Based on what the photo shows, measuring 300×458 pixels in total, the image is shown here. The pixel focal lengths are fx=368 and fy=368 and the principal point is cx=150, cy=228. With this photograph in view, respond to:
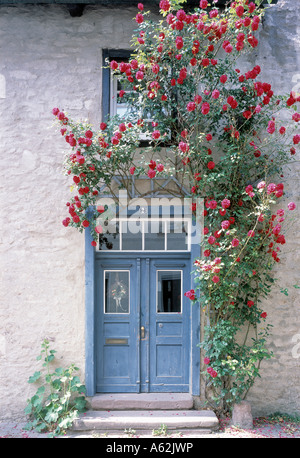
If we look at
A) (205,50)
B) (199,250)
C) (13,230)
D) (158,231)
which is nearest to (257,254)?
(199,250)

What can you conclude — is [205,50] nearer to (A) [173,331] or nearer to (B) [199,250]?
(B) [199,250]

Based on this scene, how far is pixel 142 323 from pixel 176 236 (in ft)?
3.91

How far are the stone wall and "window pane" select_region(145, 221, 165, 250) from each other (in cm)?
83

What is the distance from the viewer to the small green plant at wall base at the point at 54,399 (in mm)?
4133

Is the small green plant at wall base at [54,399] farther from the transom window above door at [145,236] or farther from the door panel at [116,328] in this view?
the transom window above door at [145,236]

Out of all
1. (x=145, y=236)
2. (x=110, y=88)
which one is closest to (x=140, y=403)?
(x=145, y=236)

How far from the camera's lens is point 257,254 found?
415 centimetres

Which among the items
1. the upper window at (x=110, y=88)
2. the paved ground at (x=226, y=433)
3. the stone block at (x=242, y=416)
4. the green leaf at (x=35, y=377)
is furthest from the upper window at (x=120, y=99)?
the paved ground at (x=226, y=433)

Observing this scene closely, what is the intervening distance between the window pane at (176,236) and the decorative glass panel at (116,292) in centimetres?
69

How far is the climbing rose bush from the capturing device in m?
4.04

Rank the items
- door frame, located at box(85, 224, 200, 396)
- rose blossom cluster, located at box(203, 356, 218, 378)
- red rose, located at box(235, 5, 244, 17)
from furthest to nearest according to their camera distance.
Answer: door frame, located at box(85, 224, 200, 396), rose blossom cluster, located at box(203, 356, 218, 378), red rose, located at box(235, 5, 244, 17)

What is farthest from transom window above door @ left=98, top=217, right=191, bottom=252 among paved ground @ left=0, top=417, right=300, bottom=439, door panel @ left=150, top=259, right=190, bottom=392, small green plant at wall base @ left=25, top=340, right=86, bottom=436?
paved ground @ left=0, top=417, right=300, bottom=439

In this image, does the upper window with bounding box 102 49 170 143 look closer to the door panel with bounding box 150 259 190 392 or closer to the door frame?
the door frame

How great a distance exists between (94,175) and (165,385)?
2.74 meters
